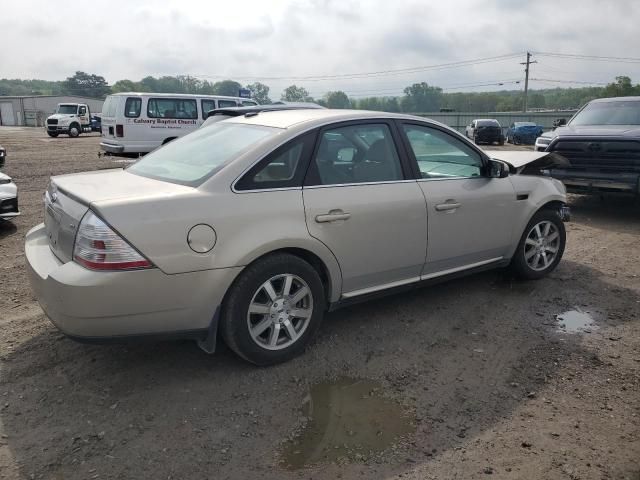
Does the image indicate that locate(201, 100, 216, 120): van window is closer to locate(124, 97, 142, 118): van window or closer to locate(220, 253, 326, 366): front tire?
locate(124, 97, 142, 118): van window

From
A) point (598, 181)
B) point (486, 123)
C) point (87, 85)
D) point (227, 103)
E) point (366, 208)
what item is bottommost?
point (598, 181)

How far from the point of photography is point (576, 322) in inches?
171

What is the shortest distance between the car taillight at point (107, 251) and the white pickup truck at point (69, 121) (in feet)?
113

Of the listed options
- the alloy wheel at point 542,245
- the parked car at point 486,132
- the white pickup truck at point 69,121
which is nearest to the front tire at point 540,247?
the alloy wheel at point 542,245

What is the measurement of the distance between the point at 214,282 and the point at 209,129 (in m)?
1.68

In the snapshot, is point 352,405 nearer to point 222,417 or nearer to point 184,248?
point 222,417

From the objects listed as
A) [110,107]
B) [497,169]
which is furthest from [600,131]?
[110,107]

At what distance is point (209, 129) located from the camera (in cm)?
431

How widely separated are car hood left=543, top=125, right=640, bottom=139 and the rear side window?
21.0 feet

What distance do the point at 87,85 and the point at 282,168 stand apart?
12411 centimetres

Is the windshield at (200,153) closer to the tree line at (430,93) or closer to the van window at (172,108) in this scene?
the van window at (172,108)

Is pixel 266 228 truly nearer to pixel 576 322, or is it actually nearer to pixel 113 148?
pixel 576 322

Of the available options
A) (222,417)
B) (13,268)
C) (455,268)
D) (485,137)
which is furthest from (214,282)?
(485,137)

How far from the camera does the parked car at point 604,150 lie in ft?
25.7
